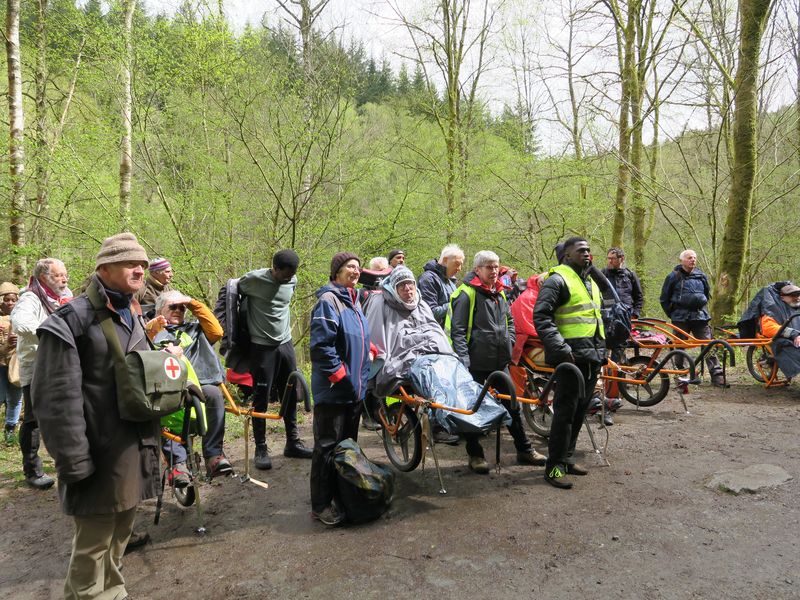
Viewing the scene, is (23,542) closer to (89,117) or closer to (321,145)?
(321,145)

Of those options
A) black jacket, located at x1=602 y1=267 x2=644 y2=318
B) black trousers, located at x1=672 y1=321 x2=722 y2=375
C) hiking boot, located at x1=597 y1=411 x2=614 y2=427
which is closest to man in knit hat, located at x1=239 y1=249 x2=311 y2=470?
hiking boot, located at x1=597 y1=411 x2=614 y2=427

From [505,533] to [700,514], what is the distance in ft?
4.45

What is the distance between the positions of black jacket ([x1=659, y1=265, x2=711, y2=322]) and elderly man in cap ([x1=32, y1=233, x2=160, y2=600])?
746 centimetres

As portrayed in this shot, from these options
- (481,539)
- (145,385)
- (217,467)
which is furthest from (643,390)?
(145,385)

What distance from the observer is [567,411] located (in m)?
3.97

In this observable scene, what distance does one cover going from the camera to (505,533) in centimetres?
326

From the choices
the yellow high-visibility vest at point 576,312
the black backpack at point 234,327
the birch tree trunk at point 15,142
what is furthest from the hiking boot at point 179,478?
the birch tree trunk at point 15,142

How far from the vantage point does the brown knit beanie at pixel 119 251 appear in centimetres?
230

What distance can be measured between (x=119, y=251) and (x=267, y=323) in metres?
2.46

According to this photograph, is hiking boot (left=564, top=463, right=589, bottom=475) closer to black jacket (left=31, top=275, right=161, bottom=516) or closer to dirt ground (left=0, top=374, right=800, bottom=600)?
dirt ground (left=0, top=374, right=800, bottom=600)

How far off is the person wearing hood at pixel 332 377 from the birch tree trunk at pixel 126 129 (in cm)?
519

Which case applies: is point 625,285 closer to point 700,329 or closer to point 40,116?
point 700,329

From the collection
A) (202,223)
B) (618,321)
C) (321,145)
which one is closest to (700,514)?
(618,321)

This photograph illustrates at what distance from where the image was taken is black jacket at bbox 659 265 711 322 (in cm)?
743
